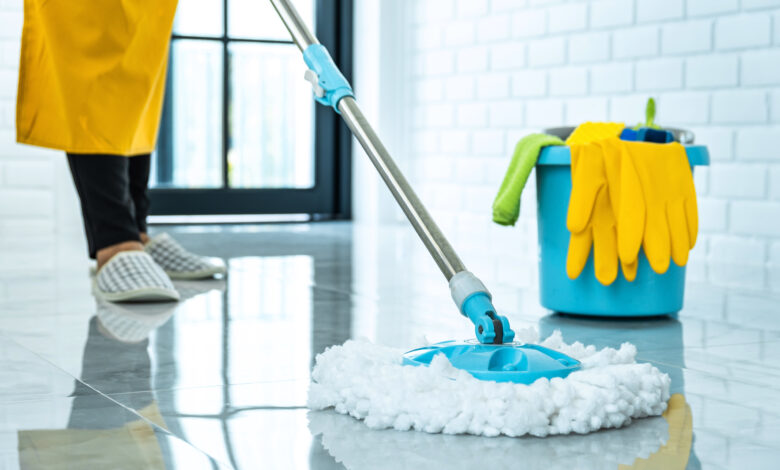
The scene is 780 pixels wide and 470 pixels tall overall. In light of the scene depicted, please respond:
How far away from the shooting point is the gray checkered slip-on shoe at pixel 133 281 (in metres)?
1.78

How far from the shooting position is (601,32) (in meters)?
2.96

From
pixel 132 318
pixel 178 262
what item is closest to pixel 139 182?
pixel 178 262

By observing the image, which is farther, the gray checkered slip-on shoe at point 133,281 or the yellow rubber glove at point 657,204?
the gray checkered slip-on shoe at point 133,281

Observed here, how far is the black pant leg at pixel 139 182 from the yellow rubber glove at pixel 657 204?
1.10 meters

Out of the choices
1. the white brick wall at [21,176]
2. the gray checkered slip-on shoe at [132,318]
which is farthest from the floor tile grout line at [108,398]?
the white brick wall at [21,176]

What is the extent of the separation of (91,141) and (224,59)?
2272 millimetres

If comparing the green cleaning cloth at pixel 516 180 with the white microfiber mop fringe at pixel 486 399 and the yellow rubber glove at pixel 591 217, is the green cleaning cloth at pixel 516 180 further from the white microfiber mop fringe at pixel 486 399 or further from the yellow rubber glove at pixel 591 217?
the white microfiber mop fringe at pixel 486 399

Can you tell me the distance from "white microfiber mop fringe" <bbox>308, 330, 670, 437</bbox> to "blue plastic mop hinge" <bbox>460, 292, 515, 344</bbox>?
0.08 meters

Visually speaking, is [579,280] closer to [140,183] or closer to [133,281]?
[133,281]

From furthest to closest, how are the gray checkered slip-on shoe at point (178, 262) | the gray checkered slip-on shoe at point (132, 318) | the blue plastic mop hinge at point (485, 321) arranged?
the gray checkered slip-on shoe at point (178, 262) < the gray checkered slip-on shoe at point (132, 318) < the blue plastic mop hinge at point (485, 321)

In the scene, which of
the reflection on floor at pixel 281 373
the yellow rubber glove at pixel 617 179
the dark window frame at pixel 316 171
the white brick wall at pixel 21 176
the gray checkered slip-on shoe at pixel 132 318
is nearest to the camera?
the reflection on floor at pixel 281 373

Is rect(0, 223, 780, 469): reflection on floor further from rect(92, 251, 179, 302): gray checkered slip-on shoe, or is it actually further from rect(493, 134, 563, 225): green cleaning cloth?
rect(493, 134, 563, 225): green cleaning cloth

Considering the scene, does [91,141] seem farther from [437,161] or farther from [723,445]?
[437,161]

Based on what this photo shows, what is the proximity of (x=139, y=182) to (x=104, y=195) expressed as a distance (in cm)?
31
